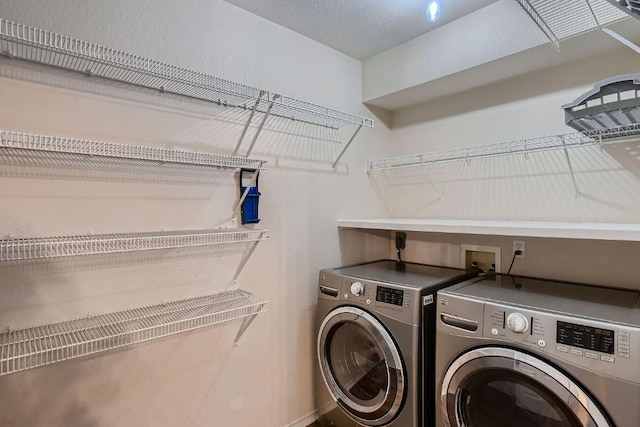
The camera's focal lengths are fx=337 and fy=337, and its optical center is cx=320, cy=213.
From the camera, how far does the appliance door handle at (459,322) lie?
1404mm

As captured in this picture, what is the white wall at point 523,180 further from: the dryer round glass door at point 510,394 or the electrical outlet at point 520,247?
the dryer round glass door at point 510,394

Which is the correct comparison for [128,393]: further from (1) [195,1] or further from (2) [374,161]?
(2) [374,161]

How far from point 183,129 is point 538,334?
174 centimetres

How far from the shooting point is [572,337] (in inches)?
46.5

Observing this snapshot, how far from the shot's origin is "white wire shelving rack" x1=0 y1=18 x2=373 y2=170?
44.8 inches

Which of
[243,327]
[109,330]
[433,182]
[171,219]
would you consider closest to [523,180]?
[433,182]

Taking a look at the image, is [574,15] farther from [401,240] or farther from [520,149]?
[401,240]

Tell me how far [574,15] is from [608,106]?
0.43 m

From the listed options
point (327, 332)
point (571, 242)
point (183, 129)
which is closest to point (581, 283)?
point (571, 242)

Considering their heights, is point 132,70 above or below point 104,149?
above

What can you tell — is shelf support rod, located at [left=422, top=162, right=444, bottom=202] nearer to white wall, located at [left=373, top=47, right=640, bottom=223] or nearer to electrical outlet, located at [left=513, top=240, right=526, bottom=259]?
white wall, located at [left=373, top=47, right=640, bottom=223]

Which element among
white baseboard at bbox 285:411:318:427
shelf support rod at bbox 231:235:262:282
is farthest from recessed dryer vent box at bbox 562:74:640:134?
white baseboard at bbox 285:411:318:427

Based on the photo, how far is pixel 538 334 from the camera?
49.0 inches

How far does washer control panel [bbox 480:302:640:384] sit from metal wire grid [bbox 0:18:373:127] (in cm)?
138
